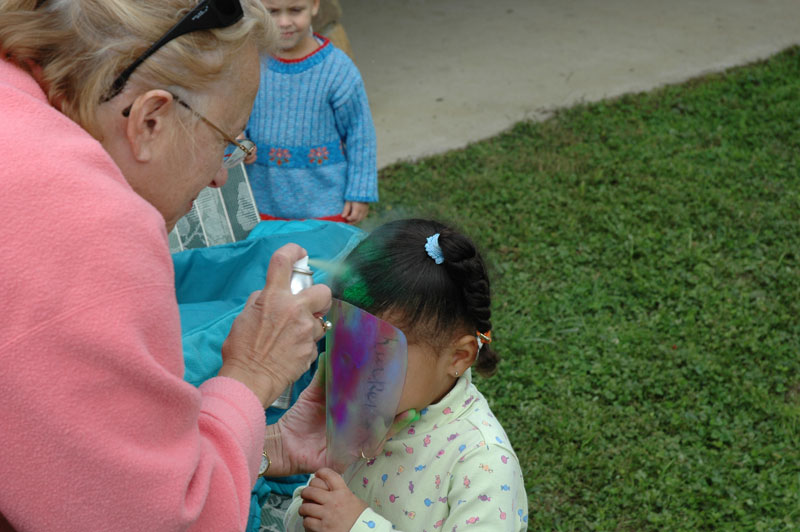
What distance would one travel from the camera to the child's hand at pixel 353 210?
12.4 feet

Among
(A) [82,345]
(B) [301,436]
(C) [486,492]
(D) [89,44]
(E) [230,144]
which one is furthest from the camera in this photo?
Result: (B) [301,436]

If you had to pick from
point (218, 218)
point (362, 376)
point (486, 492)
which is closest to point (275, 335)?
point (362, 376)

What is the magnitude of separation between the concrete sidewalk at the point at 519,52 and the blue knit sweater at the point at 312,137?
6.48 ft

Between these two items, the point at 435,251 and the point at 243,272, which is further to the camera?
the point at 243,272

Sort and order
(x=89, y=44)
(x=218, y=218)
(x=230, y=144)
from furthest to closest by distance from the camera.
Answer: (x=218, y=218) < (x=230, y=144) < (x=89, y=44)

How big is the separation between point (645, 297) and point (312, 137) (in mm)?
1824

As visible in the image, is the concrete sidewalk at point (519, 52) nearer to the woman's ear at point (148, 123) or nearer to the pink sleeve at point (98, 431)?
the woman's ear at point (148, 123)

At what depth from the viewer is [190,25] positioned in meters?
1.37

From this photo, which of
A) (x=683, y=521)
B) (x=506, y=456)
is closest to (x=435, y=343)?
(x=506, y=456)

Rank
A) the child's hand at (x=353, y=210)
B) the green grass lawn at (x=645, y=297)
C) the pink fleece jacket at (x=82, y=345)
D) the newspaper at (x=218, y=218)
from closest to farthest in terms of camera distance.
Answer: the pink fleece jacket at (x=82, y=345)
the newspaper at (x=218, y=218)
the green grass lawn at (x=645, y=297)
the child's hand at (x=353, y=210)

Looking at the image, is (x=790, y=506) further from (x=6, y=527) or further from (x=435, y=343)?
(x=6, y=527)

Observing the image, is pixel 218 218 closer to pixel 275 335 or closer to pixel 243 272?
pixel 243 272

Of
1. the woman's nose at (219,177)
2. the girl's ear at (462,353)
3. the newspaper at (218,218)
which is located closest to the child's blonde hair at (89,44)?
the woman's nose at (219,177)

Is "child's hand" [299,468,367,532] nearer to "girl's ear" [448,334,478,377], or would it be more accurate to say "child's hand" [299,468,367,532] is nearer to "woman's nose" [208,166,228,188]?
"girl's ear" [448,334,478,377]
